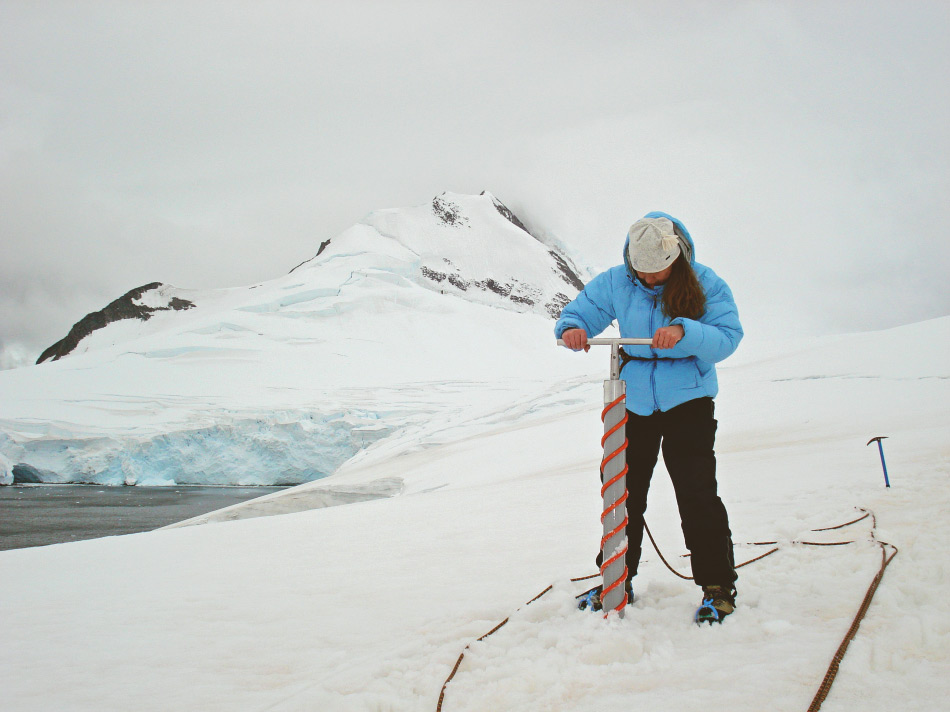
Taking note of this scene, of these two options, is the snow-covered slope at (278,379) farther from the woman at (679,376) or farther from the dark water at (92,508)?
the woman at (679,376)

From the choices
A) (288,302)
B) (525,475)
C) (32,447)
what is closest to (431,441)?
(525,475)

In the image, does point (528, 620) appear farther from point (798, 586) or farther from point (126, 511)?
point (126, 511)

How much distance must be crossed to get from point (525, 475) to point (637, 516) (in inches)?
237

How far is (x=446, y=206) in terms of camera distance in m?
75.6

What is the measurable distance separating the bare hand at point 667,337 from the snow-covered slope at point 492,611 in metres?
0.86

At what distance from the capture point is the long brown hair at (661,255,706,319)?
207 centimetres

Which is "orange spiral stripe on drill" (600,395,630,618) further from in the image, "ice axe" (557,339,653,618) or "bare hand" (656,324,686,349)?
"bare hand" (656,324,686,349)

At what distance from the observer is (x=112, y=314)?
137m

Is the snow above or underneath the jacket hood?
underneath

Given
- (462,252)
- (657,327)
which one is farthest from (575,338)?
(462,252)

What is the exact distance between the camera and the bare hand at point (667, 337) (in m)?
1.89

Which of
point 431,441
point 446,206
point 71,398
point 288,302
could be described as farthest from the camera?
point 446,206

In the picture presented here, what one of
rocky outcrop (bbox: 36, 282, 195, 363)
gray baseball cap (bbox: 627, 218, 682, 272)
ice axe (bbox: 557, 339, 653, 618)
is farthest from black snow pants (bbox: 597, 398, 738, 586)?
rocky outcrop (bbox: 36, 282, 195, 363)

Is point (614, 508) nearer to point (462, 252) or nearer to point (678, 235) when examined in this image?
point (678, 235)
